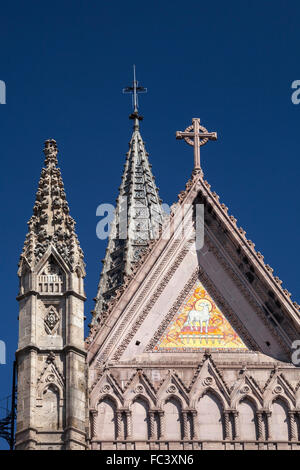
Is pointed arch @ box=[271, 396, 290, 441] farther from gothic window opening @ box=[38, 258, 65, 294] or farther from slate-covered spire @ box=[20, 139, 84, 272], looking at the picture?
gothic window opening @ box=[38, 258, 65, 294]

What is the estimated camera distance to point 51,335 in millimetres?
36594

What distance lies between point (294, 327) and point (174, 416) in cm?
315

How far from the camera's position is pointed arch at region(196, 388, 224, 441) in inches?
1464

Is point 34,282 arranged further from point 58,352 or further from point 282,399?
point 282,399

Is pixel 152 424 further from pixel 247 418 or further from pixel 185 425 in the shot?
pixel 247 418

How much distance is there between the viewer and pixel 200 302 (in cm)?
3909

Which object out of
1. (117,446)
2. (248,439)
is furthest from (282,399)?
(117,446)

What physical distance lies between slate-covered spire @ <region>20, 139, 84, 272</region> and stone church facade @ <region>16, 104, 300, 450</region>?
0.03 m

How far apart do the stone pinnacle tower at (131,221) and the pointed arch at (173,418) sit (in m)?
11.0

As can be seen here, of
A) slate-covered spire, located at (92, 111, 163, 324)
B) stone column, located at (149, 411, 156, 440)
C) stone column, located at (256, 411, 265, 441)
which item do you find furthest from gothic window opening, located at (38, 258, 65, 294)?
slate-covered spire, located at (92, 111, 163, 324)

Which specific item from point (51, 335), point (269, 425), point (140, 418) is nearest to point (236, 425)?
point (269, 425)

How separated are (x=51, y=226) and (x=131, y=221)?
43.6ft

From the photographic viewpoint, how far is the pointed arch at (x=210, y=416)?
37.2m
